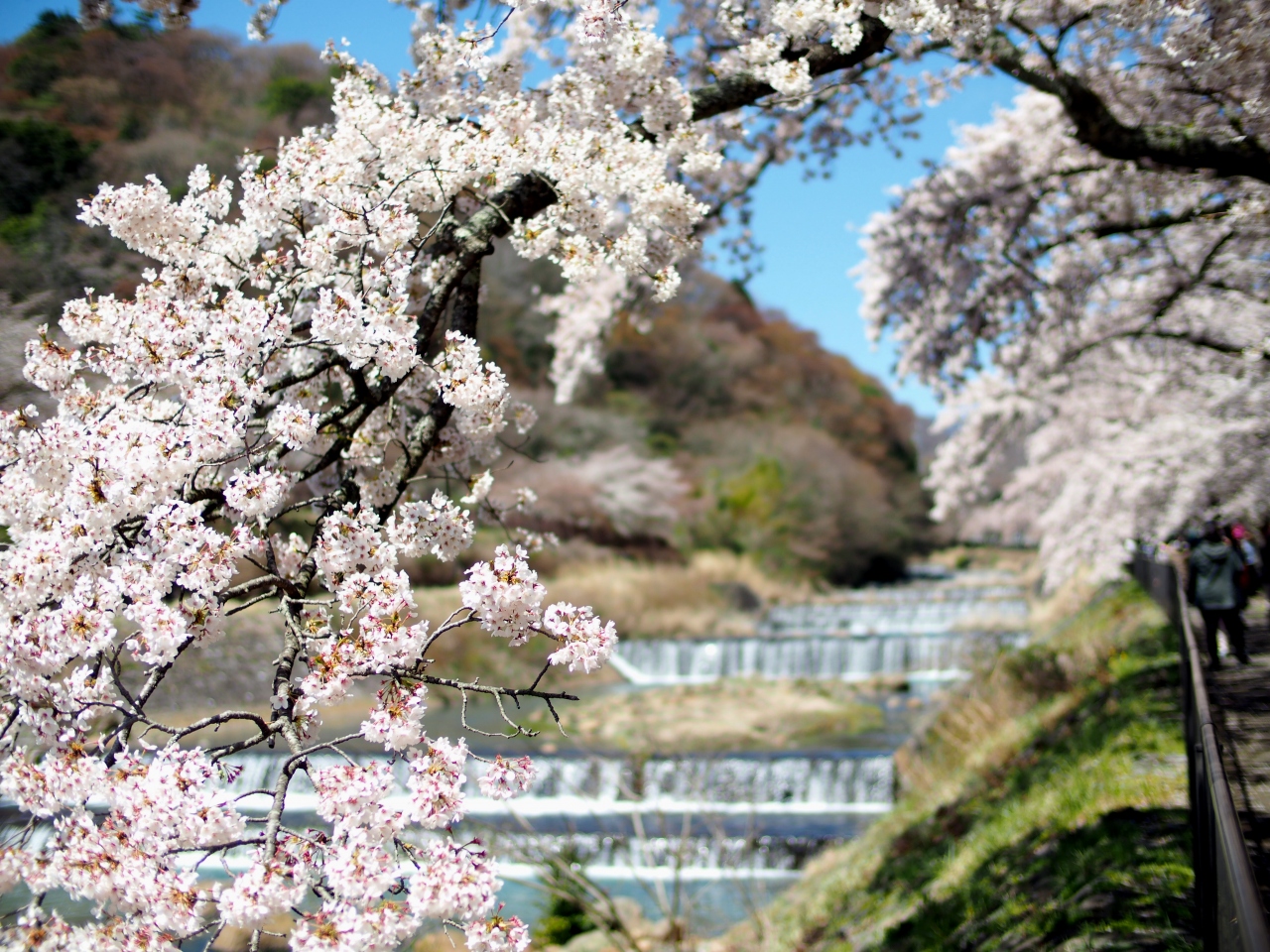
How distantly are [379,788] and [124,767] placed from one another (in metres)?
0.50

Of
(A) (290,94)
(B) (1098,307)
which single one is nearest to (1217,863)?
(B) (1098,307)

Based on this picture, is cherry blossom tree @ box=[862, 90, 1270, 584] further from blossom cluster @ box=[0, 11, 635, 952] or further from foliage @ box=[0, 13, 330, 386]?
foliage @ box=[0, 13, 330, 386]

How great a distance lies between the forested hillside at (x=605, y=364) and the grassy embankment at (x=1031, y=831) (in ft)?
11.0

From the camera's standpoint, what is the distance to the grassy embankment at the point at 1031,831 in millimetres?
4477

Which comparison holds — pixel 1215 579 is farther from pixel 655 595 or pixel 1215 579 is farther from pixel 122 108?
pixel 655 595

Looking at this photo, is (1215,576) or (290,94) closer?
(1215,576)

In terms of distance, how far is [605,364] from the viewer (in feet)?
101

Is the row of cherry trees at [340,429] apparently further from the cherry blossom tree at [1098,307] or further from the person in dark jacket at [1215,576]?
the person in dark jacket at [1215,576]

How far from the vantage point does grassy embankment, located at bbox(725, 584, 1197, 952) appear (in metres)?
4.48

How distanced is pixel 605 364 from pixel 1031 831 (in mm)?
25699

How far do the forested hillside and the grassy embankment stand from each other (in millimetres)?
3350

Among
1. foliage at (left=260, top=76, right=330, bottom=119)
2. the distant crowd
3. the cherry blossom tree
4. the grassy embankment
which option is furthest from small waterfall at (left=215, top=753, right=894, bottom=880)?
foliage at (left=260, top=76, right=330, bottom=119)

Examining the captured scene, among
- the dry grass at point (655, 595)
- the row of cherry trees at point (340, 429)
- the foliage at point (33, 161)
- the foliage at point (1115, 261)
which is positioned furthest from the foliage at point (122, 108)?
the dry grass at point (655, 595)

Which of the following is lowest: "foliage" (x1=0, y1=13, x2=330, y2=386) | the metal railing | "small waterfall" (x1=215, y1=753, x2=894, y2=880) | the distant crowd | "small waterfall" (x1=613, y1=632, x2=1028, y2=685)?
the metal railing
